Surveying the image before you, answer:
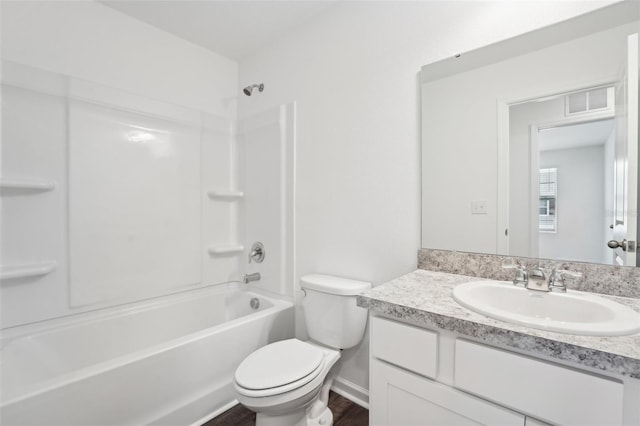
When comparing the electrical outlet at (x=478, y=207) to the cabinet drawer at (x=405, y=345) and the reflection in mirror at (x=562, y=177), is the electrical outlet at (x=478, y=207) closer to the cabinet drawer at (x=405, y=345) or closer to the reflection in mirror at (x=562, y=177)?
the reflection in mirror at (x=562, y=177)

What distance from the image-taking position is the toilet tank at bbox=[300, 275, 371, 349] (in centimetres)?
156

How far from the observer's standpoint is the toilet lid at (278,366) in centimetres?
120

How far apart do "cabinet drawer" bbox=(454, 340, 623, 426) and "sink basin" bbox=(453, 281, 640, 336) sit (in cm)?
10

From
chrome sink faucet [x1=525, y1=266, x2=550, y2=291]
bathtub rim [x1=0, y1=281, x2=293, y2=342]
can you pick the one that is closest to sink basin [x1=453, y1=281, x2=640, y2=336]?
chrome sink faucet [x1=525, y1=266, x2=550, y2=291]

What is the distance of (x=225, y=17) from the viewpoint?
1.93 m

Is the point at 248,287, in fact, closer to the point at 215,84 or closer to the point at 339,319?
the point at 339,319

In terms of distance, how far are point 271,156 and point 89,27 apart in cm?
133

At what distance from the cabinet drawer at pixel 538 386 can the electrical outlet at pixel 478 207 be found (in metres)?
0.71

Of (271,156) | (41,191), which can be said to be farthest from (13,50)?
(271,156)

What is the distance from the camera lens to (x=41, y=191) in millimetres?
1609

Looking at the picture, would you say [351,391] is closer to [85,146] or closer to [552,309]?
[552,309]

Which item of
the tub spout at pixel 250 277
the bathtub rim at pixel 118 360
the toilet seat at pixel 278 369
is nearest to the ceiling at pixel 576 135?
the toilet seat at pixel 278 369

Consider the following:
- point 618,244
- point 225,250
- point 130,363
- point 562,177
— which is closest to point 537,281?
point 618,244

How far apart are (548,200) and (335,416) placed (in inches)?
59.5
